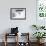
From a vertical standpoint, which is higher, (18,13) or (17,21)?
(18,13)

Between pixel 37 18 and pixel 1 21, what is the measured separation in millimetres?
1518

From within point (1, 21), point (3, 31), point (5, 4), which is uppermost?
point (5, 4)

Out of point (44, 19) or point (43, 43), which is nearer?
point (43, 43)

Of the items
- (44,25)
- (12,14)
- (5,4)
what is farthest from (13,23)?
(44,25)

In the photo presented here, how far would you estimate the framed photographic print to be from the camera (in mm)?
6352

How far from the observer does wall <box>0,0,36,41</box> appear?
6.37 metres

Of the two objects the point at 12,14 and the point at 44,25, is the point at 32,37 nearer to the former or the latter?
the point at 44,25

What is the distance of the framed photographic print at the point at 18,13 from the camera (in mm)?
6352

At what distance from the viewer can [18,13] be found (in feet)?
20.9

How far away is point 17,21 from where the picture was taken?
643 cm

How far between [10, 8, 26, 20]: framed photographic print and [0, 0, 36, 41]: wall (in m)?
0.13

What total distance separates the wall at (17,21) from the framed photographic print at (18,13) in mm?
126

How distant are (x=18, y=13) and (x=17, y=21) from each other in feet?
1.13

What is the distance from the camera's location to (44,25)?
21.0 feet
